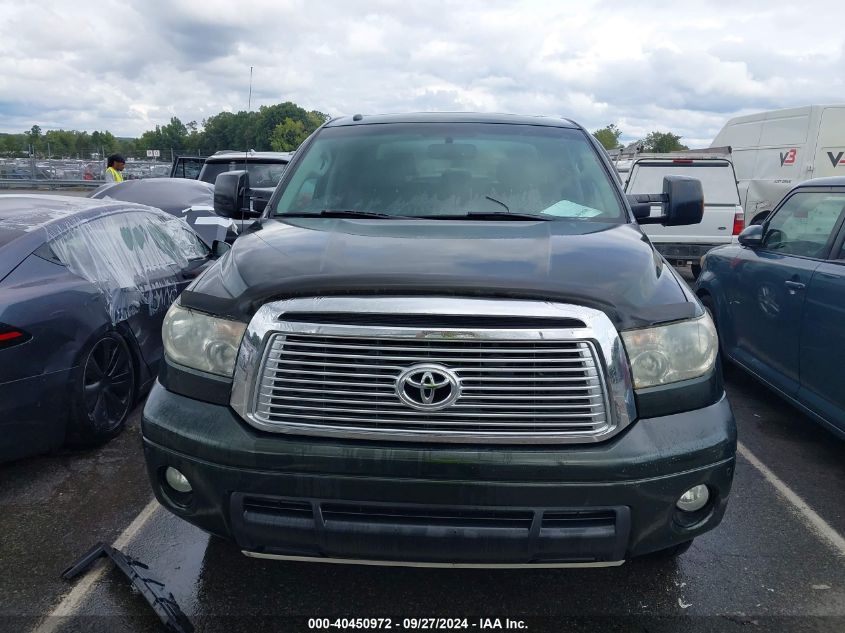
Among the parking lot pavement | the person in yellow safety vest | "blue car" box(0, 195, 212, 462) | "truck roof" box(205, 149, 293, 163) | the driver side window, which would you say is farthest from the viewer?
the person in yellow safety vest

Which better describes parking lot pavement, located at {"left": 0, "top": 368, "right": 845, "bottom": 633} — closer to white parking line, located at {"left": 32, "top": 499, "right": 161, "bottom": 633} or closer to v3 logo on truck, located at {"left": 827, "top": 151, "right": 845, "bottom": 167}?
white parking line, located at {"left": 32, "top": 499, "right": 161, "bottom": 633}

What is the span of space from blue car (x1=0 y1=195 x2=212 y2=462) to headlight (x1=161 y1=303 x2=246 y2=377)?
1379 millimetres

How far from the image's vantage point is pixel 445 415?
221 cm

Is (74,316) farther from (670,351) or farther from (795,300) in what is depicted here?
(795,300)

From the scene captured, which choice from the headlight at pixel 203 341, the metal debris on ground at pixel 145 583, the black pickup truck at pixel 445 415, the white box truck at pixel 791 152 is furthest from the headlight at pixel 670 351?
the white box truck at pixel 791 152

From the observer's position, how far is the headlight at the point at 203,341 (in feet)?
7.78

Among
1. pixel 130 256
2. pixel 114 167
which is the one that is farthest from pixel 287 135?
pixel 130 256

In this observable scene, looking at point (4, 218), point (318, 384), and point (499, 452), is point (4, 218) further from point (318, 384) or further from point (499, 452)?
point (499, 452)

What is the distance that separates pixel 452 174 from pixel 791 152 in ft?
42.8

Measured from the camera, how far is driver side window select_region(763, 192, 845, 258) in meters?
4.39

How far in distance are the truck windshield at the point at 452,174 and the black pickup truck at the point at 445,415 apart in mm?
985

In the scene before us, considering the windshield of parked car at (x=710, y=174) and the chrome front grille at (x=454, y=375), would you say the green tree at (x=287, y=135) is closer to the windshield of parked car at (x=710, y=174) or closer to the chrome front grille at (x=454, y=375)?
the windshield of parked car at (x=710, y=174)

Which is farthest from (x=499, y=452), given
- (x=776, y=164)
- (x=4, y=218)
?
(x=776, y=164)

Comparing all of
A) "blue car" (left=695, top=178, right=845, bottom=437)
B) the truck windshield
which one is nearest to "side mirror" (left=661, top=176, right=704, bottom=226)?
the truck windshield
